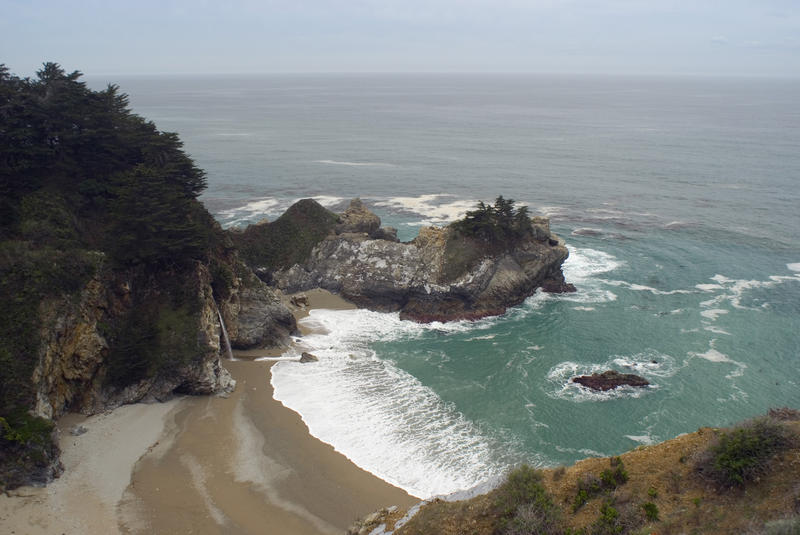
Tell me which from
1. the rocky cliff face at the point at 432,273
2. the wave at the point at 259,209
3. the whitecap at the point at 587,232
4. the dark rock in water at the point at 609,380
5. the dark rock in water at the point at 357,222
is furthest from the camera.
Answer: the wave at the point at 259,209

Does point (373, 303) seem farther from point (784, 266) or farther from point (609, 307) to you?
point (784, 266)

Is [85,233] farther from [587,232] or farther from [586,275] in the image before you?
[587,232]

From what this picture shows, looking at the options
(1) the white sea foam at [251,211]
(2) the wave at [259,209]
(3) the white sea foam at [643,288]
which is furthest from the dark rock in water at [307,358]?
(1) the white sea foam at [251,211]

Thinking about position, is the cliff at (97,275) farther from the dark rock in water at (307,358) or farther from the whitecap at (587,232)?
the whitecap at (587,232)

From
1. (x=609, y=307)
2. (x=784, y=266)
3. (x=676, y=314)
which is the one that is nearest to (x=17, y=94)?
(x=609, y=307)

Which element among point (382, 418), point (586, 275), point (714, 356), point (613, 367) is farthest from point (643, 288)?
point (382, 418)
